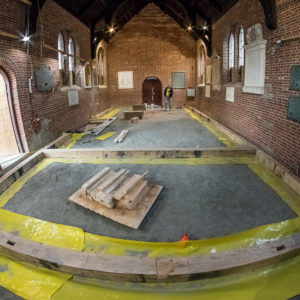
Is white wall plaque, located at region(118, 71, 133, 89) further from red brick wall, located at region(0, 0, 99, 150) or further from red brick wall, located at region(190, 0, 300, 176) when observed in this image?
red brick wall, located at region(190, 0, 300, 176)

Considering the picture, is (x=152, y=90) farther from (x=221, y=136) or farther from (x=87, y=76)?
(x=221, y=136)

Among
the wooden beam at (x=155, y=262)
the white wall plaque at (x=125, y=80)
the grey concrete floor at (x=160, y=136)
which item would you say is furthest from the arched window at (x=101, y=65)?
the wooden beam at (x=155, y=262)

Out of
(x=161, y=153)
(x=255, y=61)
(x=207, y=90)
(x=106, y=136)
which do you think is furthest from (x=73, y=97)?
(x=207, y=90)

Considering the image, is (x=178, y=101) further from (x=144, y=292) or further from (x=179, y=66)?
(x=144, y=292)

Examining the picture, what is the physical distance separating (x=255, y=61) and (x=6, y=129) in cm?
704

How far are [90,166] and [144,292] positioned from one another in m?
3.68

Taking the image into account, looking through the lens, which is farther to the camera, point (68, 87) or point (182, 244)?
point (68, 87)

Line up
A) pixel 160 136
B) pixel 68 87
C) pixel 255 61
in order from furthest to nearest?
1. pixel 68 87
2. pixel 160 136
3. pixel 255 61

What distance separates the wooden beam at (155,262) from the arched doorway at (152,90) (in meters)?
16.8

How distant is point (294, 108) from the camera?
562cm

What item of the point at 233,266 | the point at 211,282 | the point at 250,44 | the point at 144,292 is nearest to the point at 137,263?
the point at 144,292

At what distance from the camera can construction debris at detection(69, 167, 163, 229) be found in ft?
13.0

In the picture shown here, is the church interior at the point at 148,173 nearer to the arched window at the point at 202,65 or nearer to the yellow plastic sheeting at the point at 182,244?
the yellow plastic sheeting at the point at 182,244

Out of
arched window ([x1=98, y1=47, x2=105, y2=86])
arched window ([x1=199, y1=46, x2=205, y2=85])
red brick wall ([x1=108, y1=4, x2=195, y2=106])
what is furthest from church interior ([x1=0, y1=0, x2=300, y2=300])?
red brick wall ([x1=108, y1=4, x2=195, y2=106])
